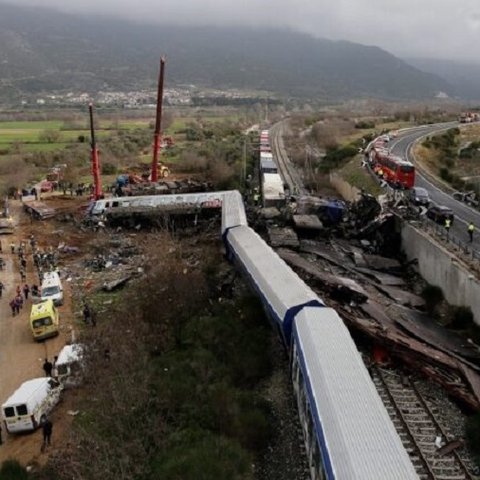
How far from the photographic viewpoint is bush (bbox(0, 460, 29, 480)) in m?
17.0

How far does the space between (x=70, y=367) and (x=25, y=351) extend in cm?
552

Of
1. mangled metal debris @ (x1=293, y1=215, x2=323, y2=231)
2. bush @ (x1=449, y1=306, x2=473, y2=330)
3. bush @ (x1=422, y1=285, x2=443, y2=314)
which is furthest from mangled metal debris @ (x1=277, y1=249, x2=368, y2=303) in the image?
mangled metal debris @ (x1=293, y1=215, x2=323, y2=231)

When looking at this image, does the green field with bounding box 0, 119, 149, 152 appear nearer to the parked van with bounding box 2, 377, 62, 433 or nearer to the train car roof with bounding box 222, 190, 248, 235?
the train car roof with bounding box 222, 190, 248, 235

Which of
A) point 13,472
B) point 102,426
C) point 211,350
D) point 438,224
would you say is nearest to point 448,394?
point 211,350

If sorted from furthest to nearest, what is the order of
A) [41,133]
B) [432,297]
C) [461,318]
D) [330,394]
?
1. [41,133]
2. [432,297]
3. [461,318]
4. [330,394]

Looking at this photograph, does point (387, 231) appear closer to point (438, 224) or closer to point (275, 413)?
point (438, 224)

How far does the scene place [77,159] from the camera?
83125 mm

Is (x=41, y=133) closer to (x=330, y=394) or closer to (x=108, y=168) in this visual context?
(x=108, y=168)

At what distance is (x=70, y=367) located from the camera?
948 inches

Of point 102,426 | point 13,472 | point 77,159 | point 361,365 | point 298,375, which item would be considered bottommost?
point 77,159

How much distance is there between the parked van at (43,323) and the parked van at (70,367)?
425 centimetres

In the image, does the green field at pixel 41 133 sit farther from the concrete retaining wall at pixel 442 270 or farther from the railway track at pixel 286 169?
the concrete retaining wall at pixel 442 270

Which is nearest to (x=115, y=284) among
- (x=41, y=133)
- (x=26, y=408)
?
(x=26, y=408)

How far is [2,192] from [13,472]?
50.5 metres
